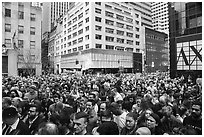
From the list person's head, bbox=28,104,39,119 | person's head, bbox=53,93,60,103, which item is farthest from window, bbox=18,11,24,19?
person's head, bbox=28,104,39,119

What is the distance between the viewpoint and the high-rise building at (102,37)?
51156 millimetres

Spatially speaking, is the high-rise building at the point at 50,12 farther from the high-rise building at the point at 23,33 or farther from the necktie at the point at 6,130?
the necktie at the point at 6,130

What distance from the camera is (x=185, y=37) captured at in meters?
25.0

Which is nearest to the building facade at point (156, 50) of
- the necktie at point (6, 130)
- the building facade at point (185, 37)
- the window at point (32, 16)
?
the building facade at point (185, 37)

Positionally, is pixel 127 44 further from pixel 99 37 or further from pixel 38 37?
pixel 38 37

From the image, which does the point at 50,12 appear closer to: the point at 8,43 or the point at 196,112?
the point at 8,43

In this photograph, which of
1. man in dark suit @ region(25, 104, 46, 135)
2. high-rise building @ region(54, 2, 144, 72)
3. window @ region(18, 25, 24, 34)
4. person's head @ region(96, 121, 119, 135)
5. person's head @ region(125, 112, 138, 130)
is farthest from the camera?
high-rise building @ region(54, 2, 144, 72)

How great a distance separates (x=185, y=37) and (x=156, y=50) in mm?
53567

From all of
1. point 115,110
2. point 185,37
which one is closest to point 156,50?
point 185,37

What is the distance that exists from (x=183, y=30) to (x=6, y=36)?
2602 cm

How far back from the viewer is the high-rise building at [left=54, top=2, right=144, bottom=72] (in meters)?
51.2

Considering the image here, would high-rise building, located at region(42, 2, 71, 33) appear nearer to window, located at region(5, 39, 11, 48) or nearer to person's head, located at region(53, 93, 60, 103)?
window, located at region(5, 39, 11, 48)

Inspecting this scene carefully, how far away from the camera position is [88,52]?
2030 inches

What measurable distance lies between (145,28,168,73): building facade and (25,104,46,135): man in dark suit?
65.7 m
